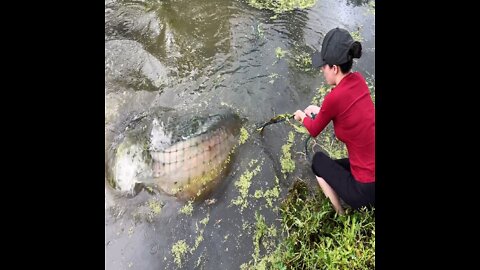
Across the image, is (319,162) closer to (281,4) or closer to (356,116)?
(356,116)

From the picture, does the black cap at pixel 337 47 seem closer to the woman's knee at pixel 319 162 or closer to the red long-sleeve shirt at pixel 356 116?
the red long-sleeve shirt at pixel 356 116

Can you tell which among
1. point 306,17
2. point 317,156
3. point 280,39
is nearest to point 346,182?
point 317,156

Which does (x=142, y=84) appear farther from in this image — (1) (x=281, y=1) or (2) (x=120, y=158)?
(1) (x=281, y=1)

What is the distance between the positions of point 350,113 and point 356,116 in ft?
0.14

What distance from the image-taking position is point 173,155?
374cm

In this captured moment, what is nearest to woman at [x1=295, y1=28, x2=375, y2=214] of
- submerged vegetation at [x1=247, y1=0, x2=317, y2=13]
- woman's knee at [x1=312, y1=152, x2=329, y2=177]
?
woman's knee at [x1=312, y1=152, x2=329, y2=177]

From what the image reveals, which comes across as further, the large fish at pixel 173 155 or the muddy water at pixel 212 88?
the large fish at pixel 173 155

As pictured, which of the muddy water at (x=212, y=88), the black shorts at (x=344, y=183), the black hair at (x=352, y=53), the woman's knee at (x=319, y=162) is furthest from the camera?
the muddy water at (x=212, y=88)

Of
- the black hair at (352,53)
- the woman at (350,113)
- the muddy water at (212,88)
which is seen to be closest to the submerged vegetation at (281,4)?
the muddy water at (212,88)

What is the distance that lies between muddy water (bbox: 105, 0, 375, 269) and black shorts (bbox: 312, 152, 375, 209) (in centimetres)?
65

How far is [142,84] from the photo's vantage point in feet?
14.9

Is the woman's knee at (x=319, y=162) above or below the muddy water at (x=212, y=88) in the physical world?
above

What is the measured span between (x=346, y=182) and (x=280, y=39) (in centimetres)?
A: 263

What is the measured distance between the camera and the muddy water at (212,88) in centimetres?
336
